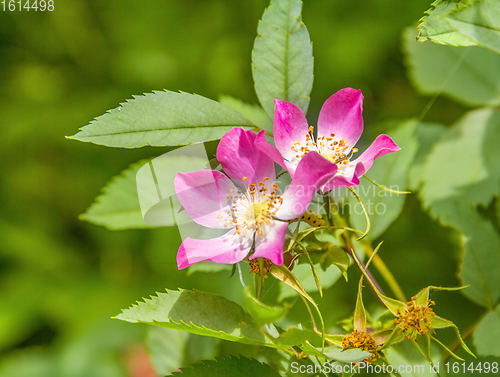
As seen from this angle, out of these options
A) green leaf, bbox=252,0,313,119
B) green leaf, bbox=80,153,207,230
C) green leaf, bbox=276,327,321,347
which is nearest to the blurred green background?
green leaf, bbox=80,153,207,230

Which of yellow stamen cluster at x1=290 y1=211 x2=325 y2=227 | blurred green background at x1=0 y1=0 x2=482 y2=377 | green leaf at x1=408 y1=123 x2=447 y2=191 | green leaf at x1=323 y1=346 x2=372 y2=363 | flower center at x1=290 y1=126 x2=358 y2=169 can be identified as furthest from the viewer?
blurred green background at x1=0 y1=0 x2=482 y2=377

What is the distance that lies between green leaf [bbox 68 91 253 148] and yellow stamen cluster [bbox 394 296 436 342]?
60 cm

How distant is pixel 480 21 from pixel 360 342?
79 cm

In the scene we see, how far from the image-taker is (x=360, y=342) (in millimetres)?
966

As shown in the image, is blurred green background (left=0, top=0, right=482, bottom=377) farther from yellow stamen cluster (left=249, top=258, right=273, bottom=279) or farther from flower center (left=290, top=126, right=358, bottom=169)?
Result: yellow stamen cluster (left=249, top=258, right=273, bottom=279)

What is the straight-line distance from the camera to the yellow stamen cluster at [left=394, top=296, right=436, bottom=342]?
3.09 ft

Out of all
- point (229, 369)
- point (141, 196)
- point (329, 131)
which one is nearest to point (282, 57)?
point (329, 131)

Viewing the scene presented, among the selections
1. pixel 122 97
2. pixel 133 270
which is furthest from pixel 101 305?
pixel 122 97

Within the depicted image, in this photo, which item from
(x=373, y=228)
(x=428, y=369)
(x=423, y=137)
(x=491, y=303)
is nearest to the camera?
(x=428, y=369)

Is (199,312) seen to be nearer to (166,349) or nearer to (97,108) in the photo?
(166,349)

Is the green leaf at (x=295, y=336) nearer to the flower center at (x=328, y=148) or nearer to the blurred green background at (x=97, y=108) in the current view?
the flower center at (x=328, y=148)

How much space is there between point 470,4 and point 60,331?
2.27 m

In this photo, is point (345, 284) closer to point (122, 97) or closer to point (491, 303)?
point (491, 303)

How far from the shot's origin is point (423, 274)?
1.86 m
